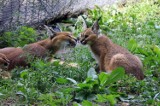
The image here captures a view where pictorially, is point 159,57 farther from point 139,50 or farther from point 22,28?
point 22,28

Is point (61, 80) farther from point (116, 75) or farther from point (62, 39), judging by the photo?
point (62, 39)

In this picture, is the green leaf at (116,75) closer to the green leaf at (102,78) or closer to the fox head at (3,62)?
the green leaf at (102,78)

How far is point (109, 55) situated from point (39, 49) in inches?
43.8

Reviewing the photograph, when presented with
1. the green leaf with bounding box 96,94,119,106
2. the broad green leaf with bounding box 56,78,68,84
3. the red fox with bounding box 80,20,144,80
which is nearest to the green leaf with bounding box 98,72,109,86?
the broad green leaf with bounding box 56,78,68,84

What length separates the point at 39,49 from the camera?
8.30m

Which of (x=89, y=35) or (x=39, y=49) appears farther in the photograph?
(x=89, y=35)

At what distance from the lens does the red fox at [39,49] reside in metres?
8.04

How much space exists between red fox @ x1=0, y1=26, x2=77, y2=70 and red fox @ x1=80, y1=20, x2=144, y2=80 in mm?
273

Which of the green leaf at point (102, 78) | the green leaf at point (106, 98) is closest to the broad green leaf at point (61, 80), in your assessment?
the green leaf at point (102, 78)

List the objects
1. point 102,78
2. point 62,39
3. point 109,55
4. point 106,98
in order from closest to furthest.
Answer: point 106,98
point 102,78
point 109,55
point 62,39

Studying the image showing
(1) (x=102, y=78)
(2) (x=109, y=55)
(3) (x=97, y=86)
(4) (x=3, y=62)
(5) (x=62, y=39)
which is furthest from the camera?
(5) (x=62, y=39)

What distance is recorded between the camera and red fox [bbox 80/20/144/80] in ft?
25.1

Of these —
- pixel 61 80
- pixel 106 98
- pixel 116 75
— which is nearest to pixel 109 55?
pixel 116 75

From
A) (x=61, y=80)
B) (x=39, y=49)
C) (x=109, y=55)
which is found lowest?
(x=61, y=80)
